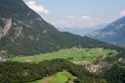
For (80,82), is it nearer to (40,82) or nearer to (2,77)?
(40,82)

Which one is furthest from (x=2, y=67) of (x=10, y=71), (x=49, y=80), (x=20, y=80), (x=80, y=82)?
(x=80, y=82)

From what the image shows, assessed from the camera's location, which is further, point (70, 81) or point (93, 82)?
point (93, 82)

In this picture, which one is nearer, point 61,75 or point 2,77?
point 2,77

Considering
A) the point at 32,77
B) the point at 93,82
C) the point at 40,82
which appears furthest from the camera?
the point at 93,82

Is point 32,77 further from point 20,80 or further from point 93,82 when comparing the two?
point 93,82

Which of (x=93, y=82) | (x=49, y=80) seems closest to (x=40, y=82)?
(x=49, y=80)

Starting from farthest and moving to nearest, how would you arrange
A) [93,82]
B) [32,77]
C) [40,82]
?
1. [93,82]
2. [32,77]
3. [40,82]

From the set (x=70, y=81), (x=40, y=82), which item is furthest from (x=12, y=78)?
(x=70, y=81)

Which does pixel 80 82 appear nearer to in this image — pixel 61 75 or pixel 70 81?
pixel 70 81
